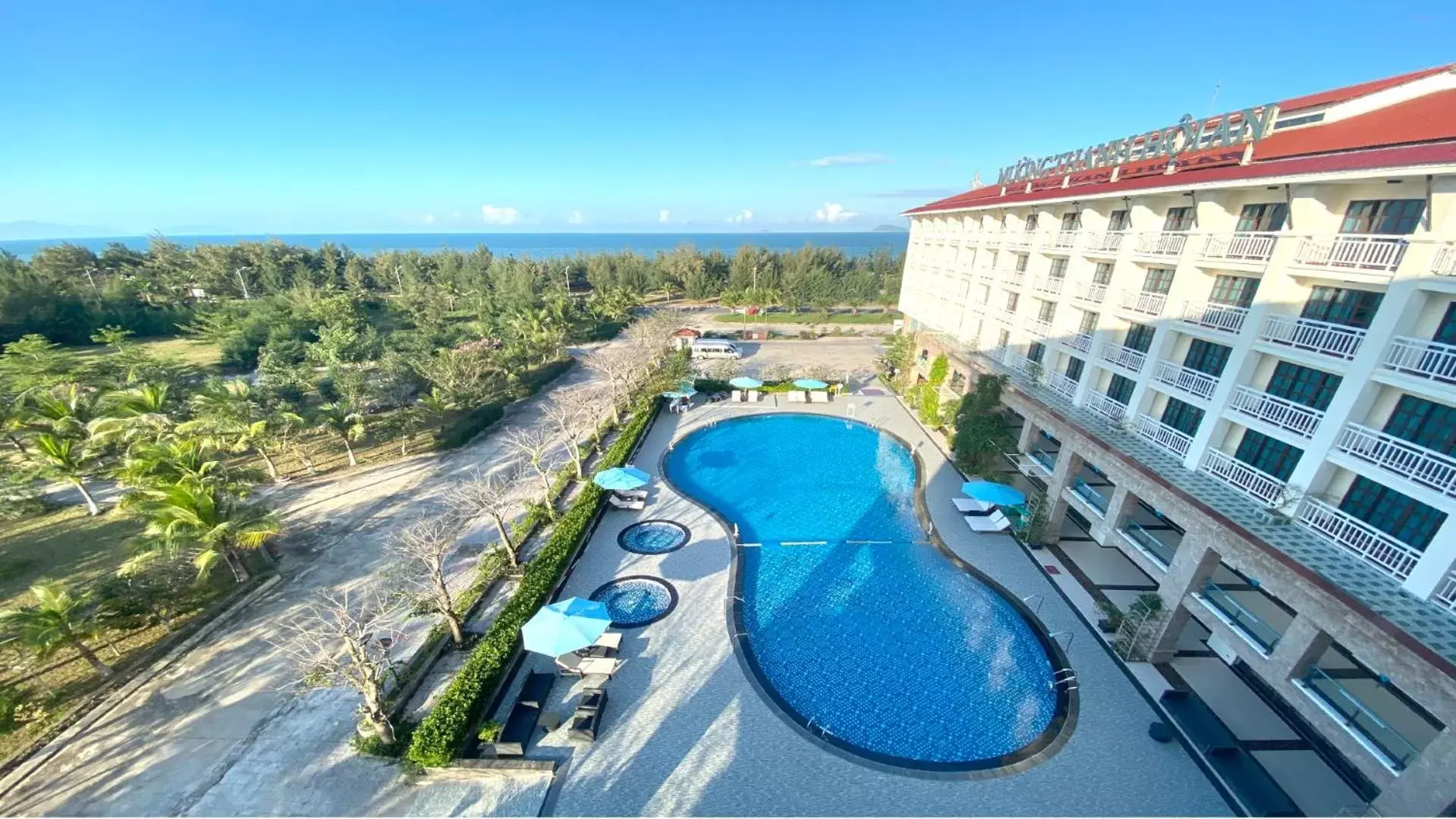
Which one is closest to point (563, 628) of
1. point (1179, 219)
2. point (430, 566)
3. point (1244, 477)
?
point (430, 566)

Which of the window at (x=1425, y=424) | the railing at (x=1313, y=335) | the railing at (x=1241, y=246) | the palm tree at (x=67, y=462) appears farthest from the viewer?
the palm tree at (x=67, y=462)

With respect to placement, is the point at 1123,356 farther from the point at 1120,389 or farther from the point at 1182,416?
the point at 1182,416

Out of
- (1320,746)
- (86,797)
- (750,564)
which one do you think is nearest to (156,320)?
(86,797)

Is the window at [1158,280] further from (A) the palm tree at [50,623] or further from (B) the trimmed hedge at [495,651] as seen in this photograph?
(A) the palm tree at [50,623]

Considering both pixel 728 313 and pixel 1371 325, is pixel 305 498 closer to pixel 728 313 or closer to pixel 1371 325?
pixel 1371 325

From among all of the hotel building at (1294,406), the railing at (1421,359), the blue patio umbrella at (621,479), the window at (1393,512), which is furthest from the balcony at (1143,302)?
the blue patio umbrella at (621,479)

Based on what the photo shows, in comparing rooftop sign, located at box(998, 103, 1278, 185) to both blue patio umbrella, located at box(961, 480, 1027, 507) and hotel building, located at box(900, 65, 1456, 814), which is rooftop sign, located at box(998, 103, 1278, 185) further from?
blue patio umbrella, located at box(961, 480, 1027, 507)
